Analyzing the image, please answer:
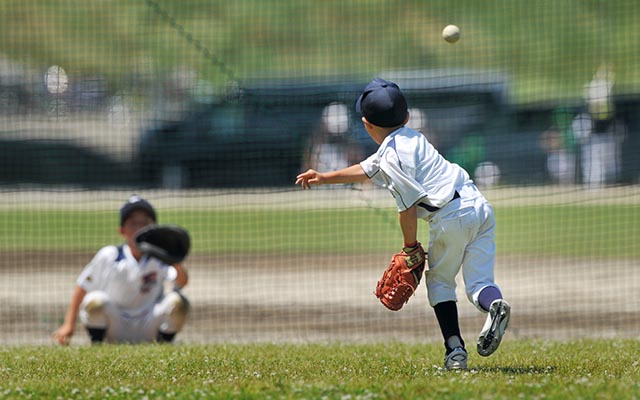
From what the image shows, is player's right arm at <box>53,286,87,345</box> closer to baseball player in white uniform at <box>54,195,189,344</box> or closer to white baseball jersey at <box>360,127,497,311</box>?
baseball player in white uniform at <box>54,195,189,344</box>

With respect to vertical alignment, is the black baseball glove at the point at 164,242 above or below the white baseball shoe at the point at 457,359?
above

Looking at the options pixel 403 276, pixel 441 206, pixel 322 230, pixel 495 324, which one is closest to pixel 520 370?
pixel 495 324

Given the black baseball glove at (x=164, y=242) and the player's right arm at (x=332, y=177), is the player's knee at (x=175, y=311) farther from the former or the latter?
the player's right arm at (x=332, y=177)

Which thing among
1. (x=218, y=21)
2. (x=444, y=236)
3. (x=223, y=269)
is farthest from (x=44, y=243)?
(x=218, y=21)

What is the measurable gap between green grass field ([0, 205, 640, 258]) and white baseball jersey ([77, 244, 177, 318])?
21.4 ft

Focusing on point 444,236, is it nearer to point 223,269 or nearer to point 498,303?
point 498,303

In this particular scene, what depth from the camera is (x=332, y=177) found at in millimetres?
5531

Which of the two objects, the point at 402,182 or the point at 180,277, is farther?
the point at 180,277

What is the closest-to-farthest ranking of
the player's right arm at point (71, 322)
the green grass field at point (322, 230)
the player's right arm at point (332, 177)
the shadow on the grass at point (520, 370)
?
the shadow on the grass at point (520, 370) → the player's right arm at point (332, 177) → the player's right arm at point (71, 322) → the green grass field at point (322, 230)

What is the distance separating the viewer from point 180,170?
22.6 meters

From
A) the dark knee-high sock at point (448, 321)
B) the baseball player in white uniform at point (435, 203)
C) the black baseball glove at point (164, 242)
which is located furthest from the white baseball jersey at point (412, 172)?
the black baseball glove at point (164, 242)

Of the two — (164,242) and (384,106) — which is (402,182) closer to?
(384,106)

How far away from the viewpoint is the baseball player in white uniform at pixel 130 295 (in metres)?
8.13

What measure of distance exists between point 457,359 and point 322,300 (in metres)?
5.62
